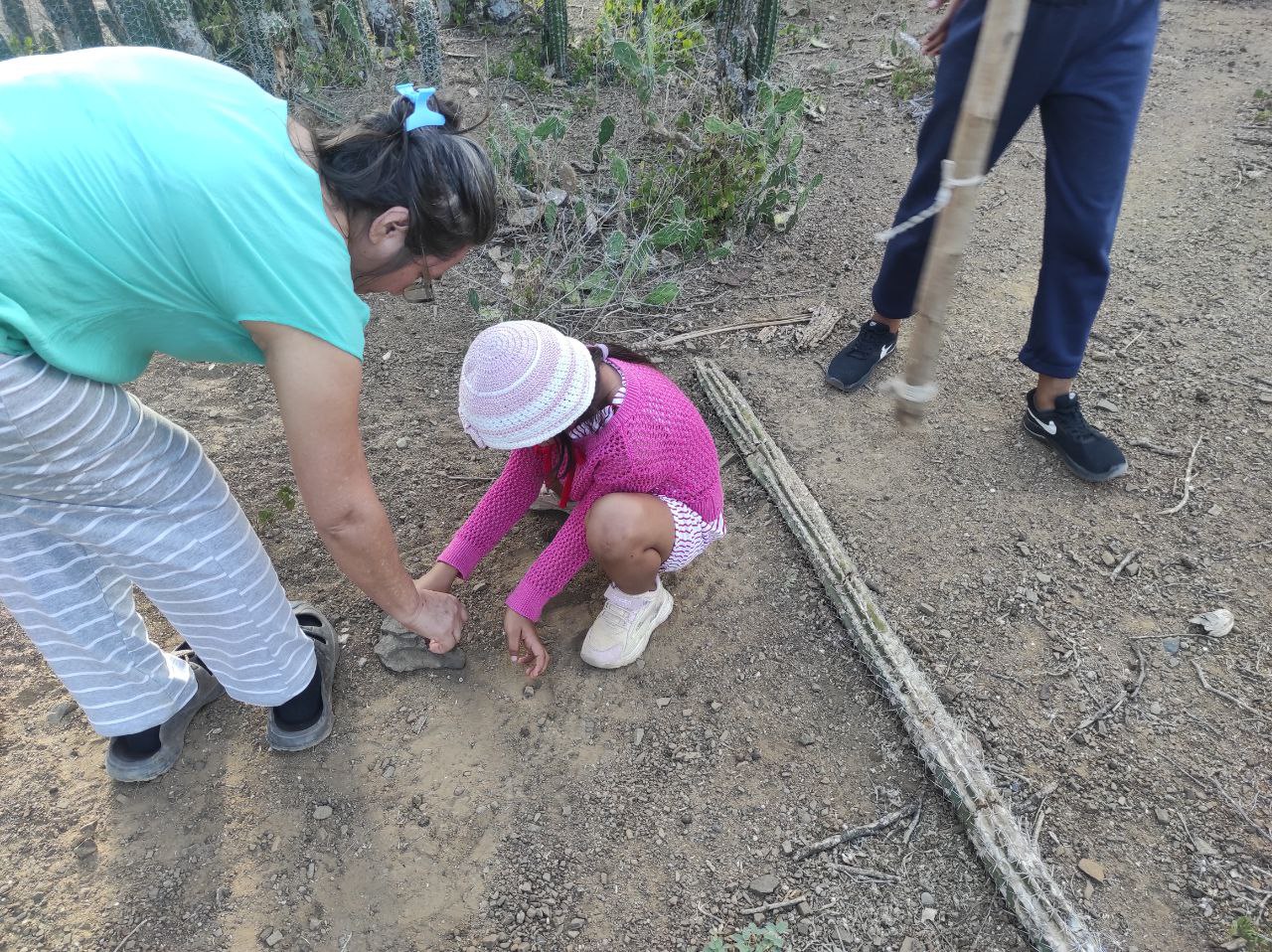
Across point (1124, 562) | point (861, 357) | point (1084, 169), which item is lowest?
point (1124, 562)

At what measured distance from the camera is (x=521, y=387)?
5.01ft

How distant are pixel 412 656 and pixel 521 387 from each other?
32.3 inches

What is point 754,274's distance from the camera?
10.4 ft

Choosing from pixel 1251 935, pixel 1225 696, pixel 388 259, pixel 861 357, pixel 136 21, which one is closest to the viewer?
pixel 388 259

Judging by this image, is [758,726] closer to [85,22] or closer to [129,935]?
[129,935]

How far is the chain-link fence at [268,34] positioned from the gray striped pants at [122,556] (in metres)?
2.81

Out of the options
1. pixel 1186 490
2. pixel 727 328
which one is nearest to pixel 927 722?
pixel 1186 490

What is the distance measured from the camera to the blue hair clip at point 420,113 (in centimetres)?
132

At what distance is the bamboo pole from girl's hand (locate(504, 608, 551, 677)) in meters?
1.06

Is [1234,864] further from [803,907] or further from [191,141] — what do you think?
[191,141]

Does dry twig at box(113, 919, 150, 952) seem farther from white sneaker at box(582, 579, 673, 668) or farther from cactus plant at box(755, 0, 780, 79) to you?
→ cactus plant at box(755, 0, 780, 79)

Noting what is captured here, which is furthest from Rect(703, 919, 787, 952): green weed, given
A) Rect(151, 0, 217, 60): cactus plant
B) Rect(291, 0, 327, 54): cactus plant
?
Rect(291, 0, 327, 54): cactus plant

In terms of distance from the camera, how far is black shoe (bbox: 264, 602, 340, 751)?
1.84 meters

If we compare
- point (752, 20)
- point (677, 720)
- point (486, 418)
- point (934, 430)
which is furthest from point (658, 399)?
point (752, 20)
